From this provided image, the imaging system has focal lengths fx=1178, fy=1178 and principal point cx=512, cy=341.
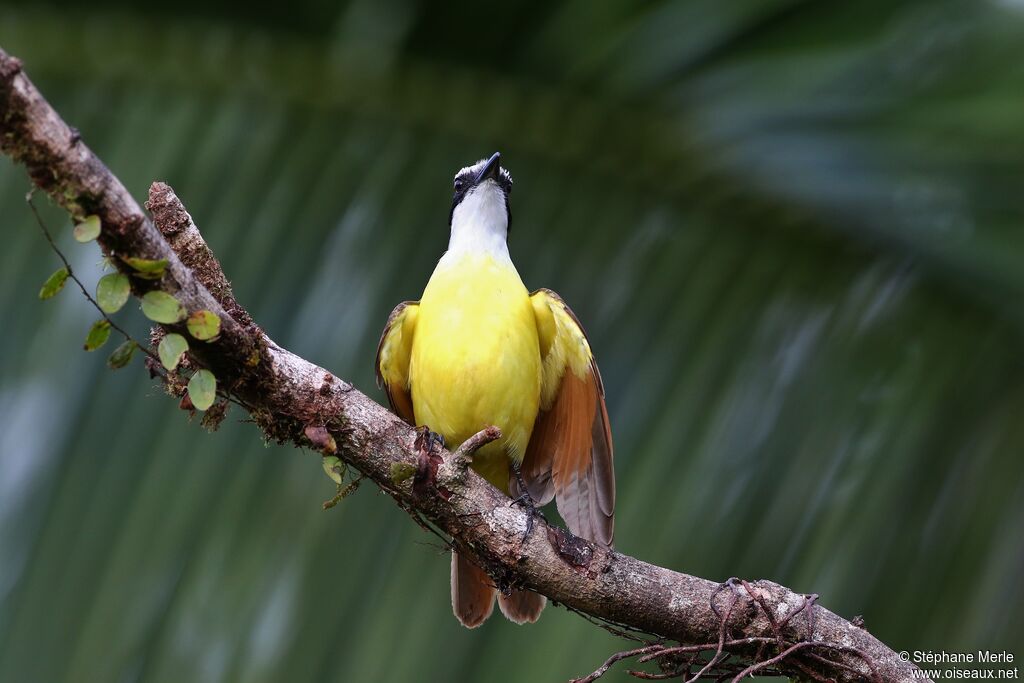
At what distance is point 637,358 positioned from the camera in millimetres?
3494

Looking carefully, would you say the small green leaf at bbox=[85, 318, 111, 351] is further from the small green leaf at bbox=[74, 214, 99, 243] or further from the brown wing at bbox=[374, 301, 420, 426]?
the brown wing at bbox=[374, 301, 420, 426]

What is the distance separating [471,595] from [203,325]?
1410mm

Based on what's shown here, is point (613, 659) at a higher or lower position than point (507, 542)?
lower

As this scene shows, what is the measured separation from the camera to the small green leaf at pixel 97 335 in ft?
8.46

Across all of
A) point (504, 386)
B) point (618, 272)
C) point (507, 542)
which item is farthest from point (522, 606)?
point (618, 272)

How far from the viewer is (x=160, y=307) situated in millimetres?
2469

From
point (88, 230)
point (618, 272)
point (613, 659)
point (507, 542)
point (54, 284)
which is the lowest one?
point (613, 659)

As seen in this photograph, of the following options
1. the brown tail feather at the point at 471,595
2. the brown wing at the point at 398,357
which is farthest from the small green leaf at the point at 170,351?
the brown wing at the point at 398,357

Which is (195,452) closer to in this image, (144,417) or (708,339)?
(144,417)

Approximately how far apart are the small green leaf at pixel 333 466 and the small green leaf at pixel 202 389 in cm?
41

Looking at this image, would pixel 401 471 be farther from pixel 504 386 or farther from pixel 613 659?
pixel 504 386

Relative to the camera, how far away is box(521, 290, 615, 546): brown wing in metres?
3.76

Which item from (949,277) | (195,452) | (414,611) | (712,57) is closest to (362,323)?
(195,452)

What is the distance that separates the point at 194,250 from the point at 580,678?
1503 millimetres
